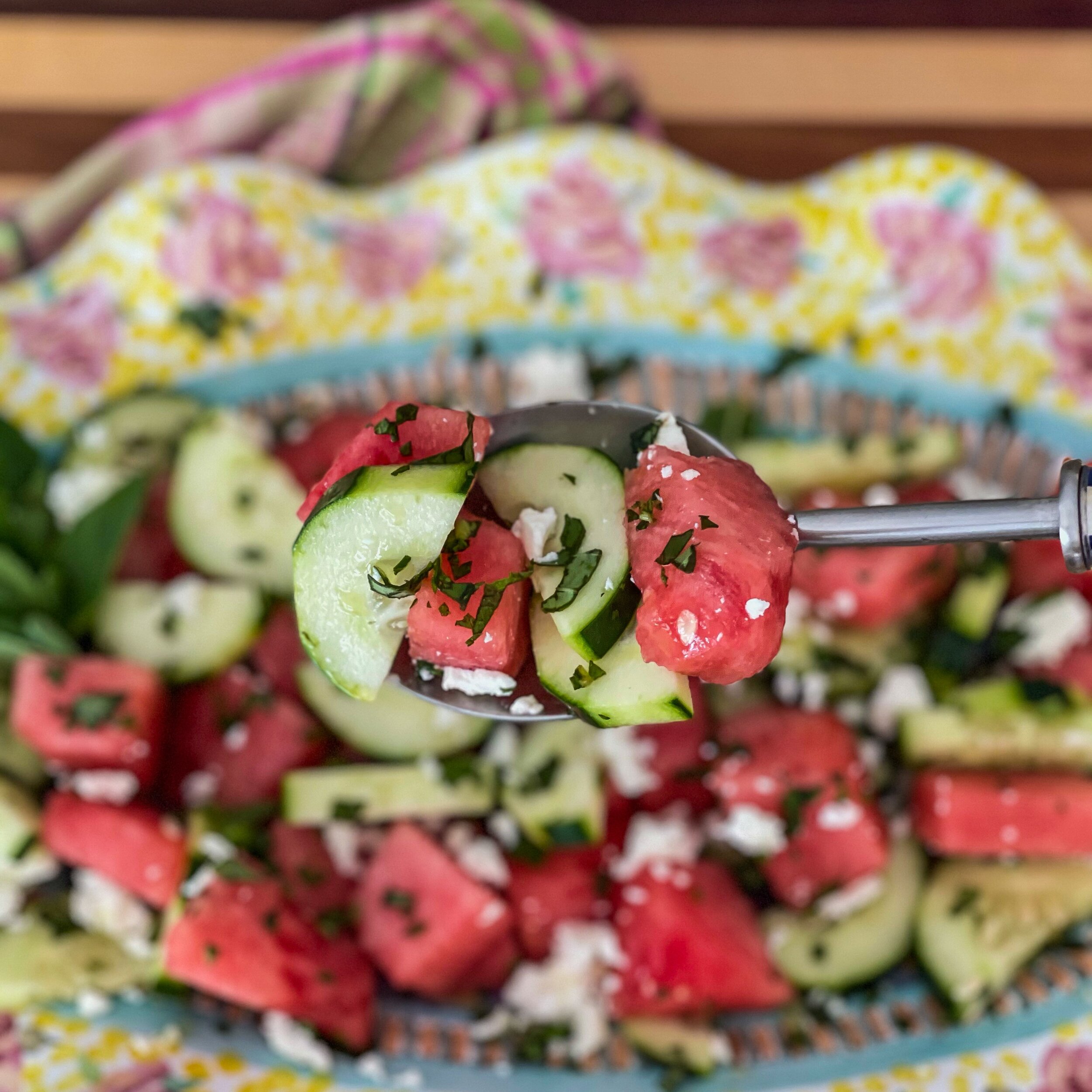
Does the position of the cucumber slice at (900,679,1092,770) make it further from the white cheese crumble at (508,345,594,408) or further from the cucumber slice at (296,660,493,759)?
the white cheese crumble at (508,345,594,408)

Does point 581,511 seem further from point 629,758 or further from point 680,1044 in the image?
point 680,1044

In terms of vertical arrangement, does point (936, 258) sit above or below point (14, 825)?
above

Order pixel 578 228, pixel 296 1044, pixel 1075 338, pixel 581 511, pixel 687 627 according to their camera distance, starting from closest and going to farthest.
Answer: pixel 687 627
pixel 581 511
pixel 296 1044
pixel 1075 338
pixel 578 228

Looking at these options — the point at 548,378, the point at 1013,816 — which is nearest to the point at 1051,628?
the point at 1013,816

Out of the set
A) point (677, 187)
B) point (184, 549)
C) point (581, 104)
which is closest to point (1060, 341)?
point (677, 187)

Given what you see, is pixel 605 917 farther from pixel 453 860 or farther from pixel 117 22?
pixel 117 22

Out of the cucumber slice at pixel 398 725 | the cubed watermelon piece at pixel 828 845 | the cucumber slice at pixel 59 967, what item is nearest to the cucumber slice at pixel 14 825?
the cucumber slice at pixel 59 967

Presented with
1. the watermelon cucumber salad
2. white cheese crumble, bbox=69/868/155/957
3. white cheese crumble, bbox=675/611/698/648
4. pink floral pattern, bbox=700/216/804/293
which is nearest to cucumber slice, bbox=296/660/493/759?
the watermelon cucumber salad

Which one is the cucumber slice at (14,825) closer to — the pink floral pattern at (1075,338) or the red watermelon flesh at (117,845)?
the red watermelon flesh at (117,845)
